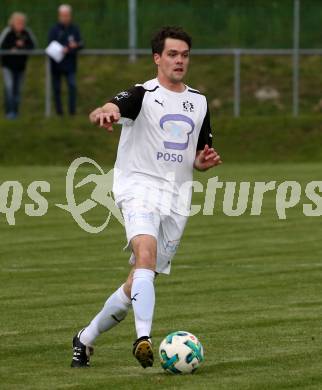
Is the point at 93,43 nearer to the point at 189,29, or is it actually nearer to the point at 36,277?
the point at 189,29

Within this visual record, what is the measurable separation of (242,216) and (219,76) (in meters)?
14.1

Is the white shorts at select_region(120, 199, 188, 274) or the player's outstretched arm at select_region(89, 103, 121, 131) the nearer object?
the player's outstretched arm at select_region(89, 103, 121, 131)

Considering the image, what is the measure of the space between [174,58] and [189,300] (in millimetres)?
3882

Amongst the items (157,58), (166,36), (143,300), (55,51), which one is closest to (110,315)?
(143,300)

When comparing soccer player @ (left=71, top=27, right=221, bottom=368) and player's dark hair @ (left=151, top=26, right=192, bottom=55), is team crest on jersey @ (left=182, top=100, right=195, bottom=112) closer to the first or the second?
soccer player @ (left=71, top=27, right=221, bottom=368)

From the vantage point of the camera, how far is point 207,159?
10.1 metres

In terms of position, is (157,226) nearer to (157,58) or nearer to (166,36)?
(157,58)

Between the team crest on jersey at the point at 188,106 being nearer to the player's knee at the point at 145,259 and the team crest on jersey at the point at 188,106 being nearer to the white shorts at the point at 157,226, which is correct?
the white shorts at the point at 157,226

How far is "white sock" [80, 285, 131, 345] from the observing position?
9852 mm

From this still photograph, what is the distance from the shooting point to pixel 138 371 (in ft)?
31.5

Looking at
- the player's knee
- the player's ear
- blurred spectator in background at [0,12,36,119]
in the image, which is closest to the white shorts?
the player's knee

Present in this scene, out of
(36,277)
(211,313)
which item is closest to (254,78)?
(36,277)

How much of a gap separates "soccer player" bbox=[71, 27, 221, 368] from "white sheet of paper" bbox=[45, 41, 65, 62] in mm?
21212

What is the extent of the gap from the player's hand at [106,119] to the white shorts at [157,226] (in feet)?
2.32
